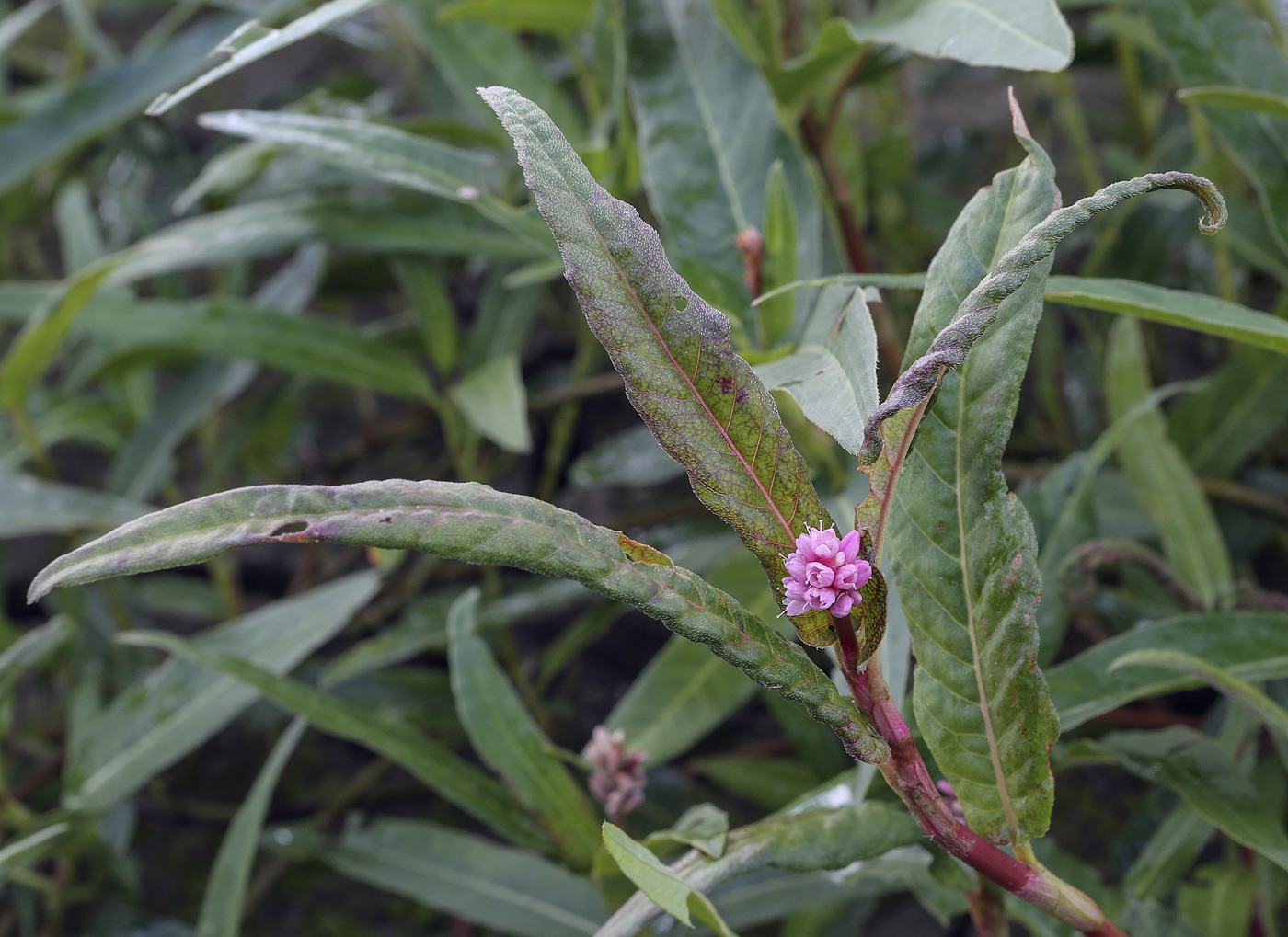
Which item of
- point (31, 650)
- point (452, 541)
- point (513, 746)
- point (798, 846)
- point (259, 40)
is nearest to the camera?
point (452, 541)

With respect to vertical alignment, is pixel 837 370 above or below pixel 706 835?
above

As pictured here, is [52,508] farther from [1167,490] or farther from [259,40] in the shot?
[1167,490]

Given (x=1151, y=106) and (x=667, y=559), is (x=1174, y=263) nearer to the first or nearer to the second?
(x=1151, y=106)

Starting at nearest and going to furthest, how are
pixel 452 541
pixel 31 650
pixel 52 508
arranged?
1. pixel 452 541
2. pixel 31 650
3. pixel 52 508

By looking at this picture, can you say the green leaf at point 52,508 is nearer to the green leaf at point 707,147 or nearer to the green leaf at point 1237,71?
the green leaf at point 707,147

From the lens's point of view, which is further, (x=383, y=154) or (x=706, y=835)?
(x=383, y=154)

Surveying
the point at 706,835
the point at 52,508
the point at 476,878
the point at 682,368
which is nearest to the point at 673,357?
the point at 682,368

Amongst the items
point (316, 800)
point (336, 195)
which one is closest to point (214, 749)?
point (316, 800)

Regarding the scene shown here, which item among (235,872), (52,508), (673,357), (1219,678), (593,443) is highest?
(673,357)

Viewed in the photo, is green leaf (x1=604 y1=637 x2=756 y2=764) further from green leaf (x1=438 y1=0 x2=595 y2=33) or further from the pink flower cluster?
green leaf (x1=438 y1=0 x2=595 y2=33)
